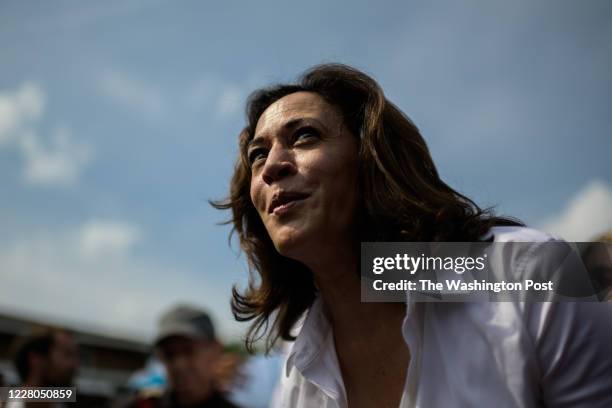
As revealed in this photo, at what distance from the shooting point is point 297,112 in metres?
2.35

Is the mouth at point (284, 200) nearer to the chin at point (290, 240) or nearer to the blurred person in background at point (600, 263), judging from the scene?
→ the chin at point (290, 240)

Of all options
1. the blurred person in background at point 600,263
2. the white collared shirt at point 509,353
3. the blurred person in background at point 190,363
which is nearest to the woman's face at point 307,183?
the white collared shirt at point 509,353

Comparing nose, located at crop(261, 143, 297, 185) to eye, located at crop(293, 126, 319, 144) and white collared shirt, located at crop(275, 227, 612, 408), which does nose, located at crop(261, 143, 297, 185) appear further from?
white collared shirt, located at crop(275, 227, 612, 408)

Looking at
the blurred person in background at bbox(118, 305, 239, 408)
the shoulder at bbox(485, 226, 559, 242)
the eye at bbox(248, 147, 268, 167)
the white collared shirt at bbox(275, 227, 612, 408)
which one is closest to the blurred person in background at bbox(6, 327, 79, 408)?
the blurred person in background at bbox(118, 305, 239, 408)

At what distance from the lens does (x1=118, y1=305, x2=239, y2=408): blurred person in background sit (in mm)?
3861

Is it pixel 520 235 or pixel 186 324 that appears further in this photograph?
pixel 186 324

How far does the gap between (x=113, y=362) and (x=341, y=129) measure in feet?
46.9

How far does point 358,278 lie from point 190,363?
2106 millimetres

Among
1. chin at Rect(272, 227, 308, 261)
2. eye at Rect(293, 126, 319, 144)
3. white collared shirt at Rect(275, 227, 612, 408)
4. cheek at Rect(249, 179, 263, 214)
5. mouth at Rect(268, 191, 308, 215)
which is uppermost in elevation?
eye at Rect(293, 126, 319, 144)

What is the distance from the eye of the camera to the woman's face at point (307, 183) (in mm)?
2076

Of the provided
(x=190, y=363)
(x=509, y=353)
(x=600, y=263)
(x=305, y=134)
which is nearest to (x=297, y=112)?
(x=305, y=134)

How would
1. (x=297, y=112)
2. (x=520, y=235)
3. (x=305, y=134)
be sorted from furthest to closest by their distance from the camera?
(x=297, y=112)
(x=305, y=134)
(x=520, y=235)

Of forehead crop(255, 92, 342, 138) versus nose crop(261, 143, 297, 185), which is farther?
forehead crop(255, 92, 342, 138)

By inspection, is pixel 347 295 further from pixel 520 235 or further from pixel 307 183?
pixel 520 235
